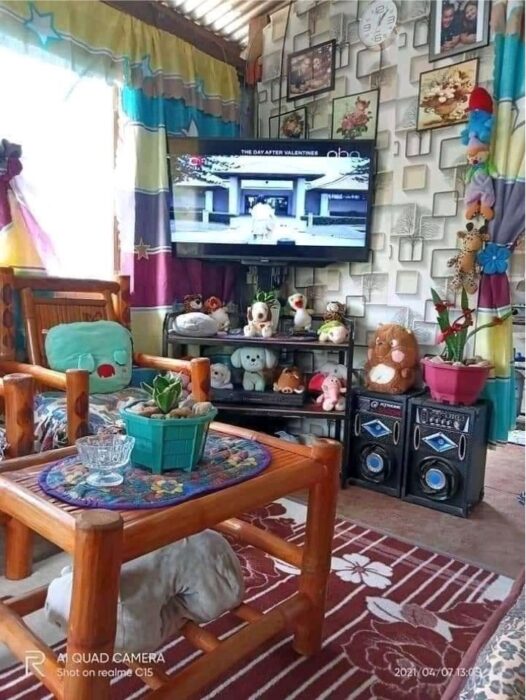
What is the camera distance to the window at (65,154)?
2080 millimetres

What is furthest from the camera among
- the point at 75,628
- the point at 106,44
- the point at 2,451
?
the point at 106,44

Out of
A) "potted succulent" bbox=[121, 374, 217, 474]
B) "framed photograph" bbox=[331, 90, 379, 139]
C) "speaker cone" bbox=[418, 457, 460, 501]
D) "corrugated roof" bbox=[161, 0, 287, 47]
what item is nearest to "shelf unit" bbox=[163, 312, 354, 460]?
"speaker cone" bbox=[418, 457, 460, 501]

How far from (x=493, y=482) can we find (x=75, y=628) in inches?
88.9

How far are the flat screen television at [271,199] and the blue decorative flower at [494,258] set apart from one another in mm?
564

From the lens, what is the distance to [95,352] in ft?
6.78

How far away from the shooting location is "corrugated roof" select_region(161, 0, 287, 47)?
2.56 metres

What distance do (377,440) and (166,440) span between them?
1431mm

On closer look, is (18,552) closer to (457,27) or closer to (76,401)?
(76,401)

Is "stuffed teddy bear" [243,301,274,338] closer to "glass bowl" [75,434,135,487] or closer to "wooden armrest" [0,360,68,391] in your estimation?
"wooden armrest" [0,360,68,391]

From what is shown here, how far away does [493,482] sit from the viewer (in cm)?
253

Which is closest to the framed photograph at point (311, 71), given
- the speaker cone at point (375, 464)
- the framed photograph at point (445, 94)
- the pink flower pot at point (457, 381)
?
the framed photograph at point (445, 94)

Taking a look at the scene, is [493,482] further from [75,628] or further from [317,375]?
[75,628]

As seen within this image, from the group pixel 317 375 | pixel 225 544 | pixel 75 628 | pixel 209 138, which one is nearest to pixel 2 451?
pixel 225 544

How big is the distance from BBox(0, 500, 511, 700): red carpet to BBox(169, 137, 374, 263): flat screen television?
1.38 metres
